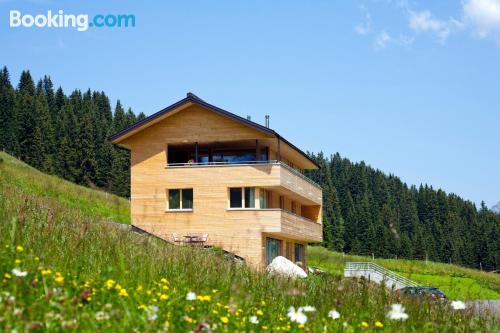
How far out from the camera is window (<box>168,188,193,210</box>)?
1545 inches

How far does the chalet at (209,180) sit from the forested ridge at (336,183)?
61312 mm

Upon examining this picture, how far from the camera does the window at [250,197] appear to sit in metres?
38.4

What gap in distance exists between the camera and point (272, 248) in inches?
1593

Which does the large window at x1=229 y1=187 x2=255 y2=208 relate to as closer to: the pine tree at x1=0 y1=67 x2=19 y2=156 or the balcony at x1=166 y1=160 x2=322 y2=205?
the balcony at x1=166 y1=160 x2=322 y2=205

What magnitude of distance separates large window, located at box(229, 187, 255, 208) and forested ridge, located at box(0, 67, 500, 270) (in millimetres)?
64632

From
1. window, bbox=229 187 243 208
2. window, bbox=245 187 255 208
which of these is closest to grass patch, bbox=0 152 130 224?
window, bbox=229 187 243 208

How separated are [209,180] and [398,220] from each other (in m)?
120

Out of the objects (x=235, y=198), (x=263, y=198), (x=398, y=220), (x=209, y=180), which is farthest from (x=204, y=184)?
(x=398, y=220)

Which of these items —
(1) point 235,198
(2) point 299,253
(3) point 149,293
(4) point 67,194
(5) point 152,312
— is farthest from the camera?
(4) point 67,194

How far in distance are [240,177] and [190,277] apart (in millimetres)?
29373

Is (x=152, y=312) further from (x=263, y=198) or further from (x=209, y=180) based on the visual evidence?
(x=263, y=198)

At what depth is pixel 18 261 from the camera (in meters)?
6.96

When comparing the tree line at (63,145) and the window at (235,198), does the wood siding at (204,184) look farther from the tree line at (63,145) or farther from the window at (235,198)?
the tree line at (63,145)

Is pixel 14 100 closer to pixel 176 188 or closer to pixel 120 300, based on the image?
pixel 176 188
